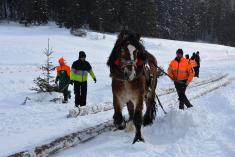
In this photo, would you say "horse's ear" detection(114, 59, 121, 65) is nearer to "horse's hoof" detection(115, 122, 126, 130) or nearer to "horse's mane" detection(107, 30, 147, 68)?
"horse's mane" detection(107, 30, 147, 68)

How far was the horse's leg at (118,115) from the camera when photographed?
7.70 m

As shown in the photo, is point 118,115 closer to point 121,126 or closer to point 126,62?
point 121,126

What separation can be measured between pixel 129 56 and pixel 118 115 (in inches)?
61.6

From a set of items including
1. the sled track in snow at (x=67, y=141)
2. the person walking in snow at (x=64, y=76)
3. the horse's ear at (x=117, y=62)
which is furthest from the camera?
the person walking in snow at (x=64, y=76)

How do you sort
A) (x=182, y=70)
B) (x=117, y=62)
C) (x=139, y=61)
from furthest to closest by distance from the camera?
Result: (x=182, y=70) < (x=139, y=61) < (x=117, y=62)

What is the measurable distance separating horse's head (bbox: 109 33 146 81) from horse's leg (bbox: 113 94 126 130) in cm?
79

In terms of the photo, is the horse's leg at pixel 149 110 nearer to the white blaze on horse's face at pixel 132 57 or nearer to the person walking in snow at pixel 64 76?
the white blaze on horse's face at pixel 132 57

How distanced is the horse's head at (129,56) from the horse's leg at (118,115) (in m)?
0.79

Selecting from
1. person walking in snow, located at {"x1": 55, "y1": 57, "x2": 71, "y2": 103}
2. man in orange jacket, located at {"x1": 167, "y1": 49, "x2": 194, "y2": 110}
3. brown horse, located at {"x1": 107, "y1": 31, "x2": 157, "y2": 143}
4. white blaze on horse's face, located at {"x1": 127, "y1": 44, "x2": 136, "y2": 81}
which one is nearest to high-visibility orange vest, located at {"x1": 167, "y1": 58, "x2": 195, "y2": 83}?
man in orange jacket, located at {"x1": 167, "y1": 49, "x2": 194, "y2": 110}

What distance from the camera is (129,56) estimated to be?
6.91 meters

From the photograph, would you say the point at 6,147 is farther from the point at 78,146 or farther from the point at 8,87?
the point at 8,87

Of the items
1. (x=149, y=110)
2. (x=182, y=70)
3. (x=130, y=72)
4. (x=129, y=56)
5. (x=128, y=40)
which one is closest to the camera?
(x=130, y=72)

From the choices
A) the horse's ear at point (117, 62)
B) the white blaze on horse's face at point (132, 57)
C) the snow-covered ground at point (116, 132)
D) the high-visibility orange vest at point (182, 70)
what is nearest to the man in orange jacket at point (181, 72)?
the high-visibility orange vest at point (182, 70)

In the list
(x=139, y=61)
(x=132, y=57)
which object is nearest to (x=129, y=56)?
(x=132, y=57)
